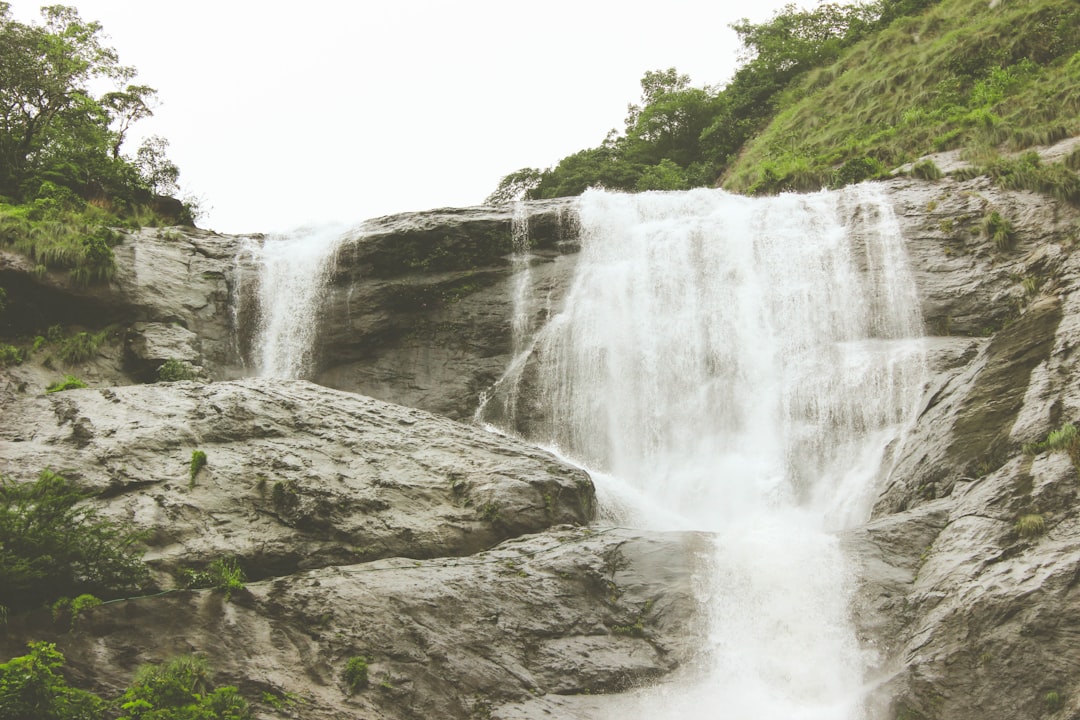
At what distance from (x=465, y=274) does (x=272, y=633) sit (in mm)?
12766

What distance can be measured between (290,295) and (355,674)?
1383 cm

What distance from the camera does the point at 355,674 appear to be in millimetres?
9352

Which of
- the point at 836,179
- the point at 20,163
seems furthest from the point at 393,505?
the point at 20,163

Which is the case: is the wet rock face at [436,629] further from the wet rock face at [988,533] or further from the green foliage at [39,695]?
the wet rock face at [988,533]

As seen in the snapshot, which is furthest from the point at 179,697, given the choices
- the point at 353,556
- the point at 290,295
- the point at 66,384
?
the point at 290,295

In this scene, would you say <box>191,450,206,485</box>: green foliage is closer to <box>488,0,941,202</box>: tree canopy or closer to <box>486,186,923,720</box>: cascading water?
<box>486,186,923,720</box>: cascading water

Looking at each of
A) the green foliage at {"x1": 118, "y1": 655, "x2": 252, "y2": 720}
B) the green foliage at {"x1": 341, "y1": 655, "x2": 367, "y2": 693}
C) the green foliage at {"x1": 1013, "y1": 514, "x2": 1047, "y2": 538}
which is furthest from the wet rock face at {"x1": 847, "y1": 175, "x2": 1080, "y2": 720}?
the green foliage at {"x1": 118, "y1": 655, "x2": 252, "y2": 720}

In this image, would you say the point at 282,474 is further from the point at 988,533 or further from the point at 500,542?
the point at 988,533

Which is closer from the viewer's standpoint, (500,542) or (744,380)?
(500,542)

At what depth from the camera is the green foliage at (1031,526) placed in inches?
371

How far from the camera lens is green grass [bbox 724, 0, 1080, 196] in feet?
71.7

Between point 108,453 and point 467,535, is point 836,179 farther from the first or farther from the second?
point 108,453

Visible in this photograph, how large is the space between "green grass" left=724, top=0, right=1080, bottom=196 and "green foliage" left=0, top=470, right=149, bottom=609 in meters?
18.8

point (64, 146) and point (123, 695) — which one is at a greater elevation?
point (64, 146)
